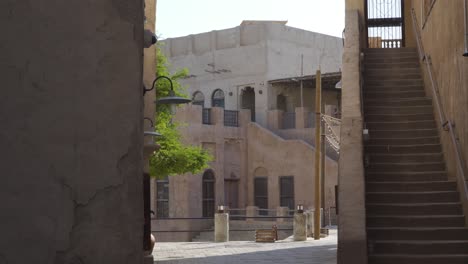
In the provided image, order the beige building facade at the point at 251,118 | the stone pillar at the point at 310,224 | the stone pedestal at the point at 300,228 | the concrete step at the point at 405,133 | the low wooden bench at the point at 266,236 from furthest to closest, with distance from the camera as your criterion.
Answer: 1. the beige building facade at the point at 251,118
2. the stone pillar at the point at 310,224
3. the stone pedestal at the point at 300,228
4. the low wooden bench at the point at 266,236
5. the concrete step at the point at 405,133

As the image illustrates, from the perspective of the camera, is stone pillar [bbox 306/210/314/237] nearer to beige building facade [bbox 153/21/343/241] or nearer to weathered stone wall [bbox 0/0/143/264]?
beige building facade [bbox 153/21/343/241]

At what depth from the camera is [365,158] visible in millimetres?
12602

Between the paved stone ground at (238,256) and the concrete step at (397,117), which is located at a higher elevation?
the concrete step at (397,117)

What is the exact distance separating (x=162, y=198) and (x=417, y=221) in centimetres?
2829

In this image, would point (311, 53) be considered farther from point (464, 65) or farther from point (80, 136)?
point (80, 136)

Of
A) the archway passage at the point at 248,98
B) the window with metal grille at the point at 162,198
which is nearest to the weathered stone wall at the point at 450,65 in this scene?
the window with metal grille at the point at 162,198

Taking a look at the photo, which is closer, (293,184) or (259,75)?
(293,184)

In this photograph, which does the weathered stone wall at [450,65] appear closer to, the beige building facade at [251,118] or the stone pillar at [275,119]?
the beige building facade at [251,118]

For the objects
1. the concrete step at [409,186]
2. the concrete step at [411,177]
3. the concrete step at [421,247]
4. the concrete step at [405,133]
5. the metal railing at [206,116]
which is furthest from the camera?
the metal railing at [206,116]

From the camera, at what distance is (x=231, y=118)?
41188 mm

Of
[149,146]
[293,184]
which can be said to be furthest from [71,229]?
[293,184]

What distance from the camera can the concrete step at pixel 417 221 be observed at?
11.6 metres

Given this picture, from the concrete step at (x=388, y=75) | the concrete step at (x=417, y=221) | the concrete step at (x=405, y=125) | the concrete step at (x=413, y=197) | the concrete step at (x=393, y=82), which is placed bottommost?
the concrete step at (x=417, y=221)

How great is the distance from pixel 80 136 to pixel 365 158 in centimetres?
786
